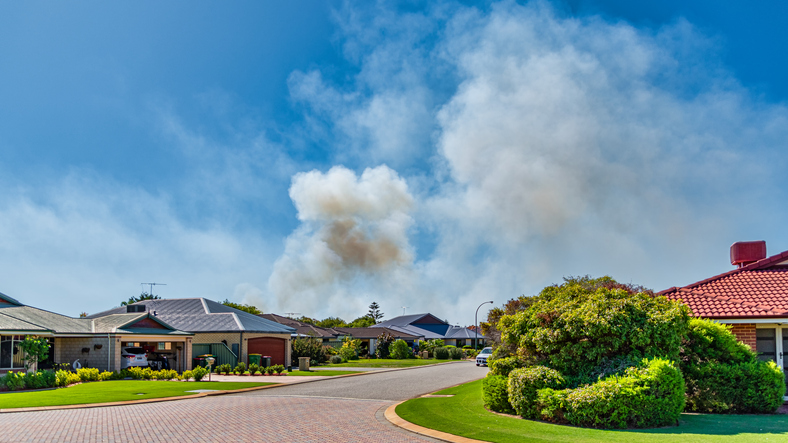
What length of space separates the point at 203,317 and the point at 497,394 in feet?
91.8

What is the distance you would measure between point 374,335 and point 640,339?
59.0 metres

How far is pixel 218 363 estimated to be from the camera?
3456 centimetres

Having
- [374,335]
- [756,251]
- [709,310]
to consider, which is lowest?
[374,335]

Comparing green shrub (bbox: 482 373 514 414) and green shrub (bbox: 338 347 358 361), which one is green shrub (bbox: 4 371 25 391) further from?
green shrub (bbox: 338 347 358 361)

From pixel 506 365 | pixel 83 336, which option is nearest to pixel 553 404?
pixel 506 365

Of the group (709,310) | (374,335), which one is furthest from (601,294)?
(374,335)

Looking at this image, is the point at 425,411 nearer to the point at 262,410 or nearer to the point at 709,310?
the point at 262,410

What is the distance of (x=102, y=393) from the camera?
66.7 feet

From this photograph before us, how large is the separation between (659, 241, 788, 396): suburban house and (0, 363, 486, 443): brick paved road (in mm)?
9612

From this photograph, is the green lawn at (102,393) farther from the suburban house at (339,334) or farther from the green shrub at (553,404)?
the suburban house at (339,334)

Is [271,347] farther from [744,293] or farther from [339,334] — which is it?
[339,334]

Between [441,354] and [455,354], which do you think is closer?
[441,354]

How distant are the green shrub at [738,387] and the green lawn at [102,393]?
15.9m

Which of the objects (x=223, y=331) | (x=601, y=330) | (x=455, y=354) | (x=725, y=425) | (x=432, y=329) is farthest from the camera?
(x=432, y=329)
